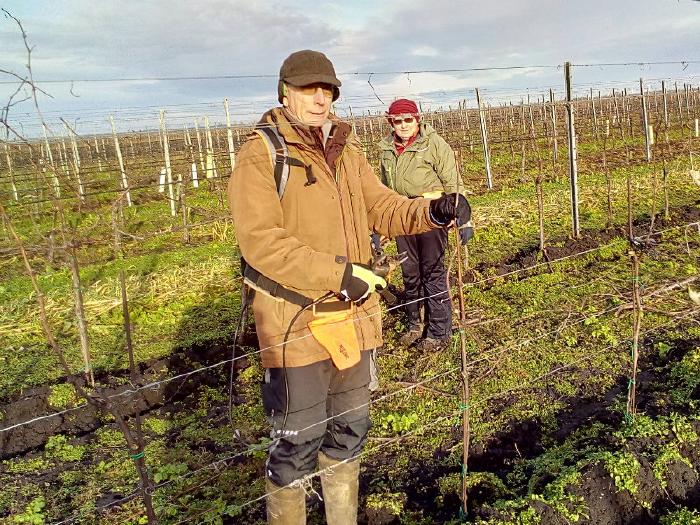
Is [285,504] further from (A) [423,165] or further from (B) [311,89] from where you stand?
(A) [423,165]

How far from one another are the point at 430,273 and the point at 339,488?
2.40 meters

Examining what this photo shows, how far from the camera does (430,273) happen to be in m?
4.51

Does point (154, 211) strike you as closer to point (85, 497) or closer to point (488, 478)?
point (85, 497)

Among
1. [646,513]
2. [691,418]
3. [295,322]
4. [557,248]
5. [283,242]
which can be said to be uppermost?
[283,242]

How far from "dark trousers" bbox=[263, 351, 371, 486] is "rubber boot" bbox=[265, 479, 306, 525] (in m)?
0.04

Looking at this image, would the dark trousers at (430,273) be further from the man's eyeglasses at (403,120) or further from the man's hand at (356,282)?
the man's hand at (356,282)

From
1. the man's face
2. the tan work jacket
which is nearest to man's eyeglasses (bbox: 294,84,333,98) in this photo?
the man's face

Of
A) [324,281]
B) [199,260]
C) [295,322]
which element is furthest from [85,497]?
[199,260]

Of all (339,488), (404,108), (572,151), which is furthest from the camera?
(572,151)

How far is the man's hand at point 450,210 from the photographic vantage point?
7.55ft

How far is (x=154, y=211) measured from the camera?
1359 centimetres

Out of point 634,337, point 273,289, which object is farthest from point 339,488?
point 634,337

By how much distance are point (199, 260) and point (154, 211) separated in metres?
6.06

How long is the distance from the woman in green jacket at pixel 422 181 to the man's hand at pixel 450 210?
188cm
